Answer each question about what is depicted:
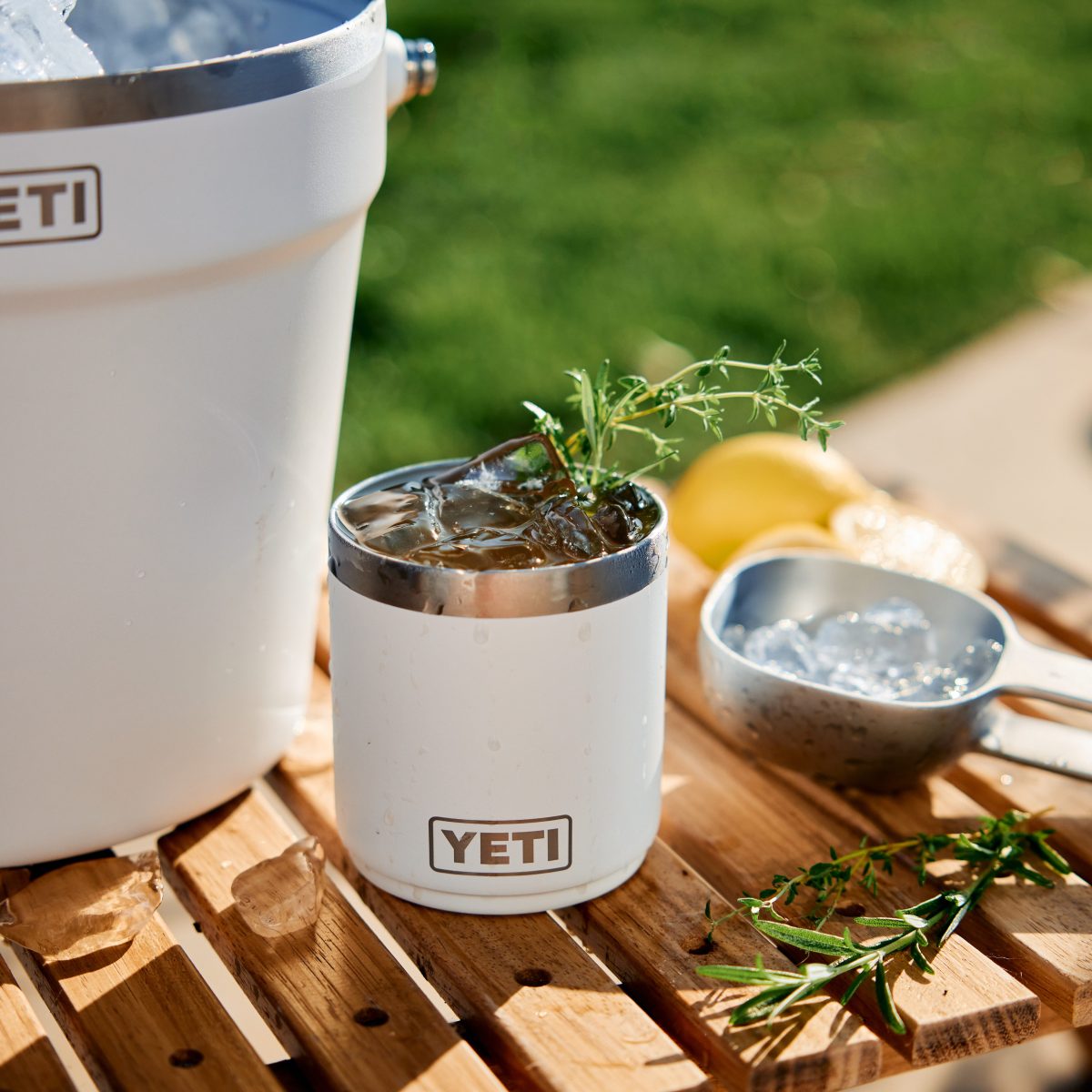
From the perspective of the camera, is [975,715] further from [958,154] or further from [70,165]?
[958,154]

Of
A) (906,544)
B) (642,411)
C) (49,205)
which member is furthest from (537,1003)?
(906,544)

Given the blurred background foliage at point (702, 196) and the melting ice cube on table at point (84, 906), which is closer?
the melting ice cube on table at point (84, 906)

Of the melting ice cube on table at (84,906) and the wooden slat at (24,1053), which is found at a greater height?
the wooden slat at (24,1053)

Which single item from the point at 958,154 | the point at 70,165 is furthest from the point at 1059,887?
the point at 958,154

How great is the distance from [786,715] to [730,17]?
3.26 meters

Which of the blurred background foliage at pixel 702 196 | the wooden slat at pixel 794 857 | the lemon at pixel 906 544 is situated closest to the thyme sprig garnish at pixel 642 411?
the wooden slat at pixel 794 857

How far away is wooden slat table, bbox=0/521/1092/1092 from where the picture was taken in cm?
81

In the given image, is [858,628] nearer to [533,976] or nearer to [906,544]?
[906,544]

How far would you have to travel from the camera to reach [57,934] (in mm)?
907

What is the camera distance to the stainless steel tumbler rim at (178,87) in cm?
76

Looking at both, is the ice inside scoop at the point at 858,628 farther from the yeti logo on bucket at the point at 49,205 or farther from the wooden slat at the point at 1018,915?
the yeti logo on bucket at the point at 49,205

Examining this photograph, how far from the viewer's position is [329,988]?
2.85 feet

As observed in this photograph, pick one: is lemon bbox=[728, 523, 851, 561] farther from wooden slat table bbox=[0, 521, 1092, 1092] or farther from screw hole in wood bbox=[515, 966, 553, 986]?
screw hole in wood bbox=[515, 966, 553, 986]

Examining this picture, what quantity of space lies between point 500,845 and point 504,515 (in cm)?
20
